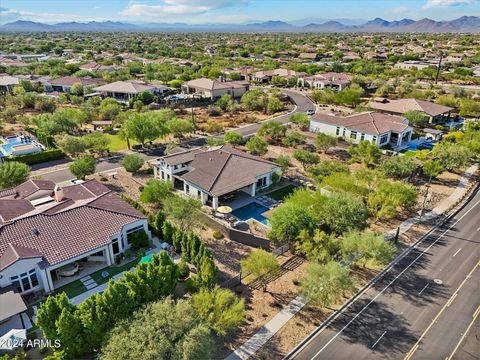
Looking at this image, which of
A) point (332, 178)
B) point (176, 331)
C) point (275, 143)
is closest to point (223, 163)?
point (332, 178)

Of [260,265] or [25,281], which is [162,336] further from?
[25,281]

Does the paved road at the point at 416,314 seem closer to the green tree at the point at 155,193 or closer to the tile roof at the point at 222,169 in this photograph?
the tile roof at the point at 222,169

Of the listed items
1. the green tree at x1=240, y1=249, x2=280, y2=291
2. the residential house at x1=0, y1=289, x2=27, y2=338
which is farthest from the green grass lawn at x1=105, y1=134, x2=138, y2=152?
the green tree at x1=240, y1=249, x2=280, y2=291

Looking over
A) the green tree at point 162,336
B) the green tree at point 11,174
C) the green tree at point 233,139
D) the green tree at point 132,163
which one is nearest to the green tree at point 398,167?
the green tree at point 233,139

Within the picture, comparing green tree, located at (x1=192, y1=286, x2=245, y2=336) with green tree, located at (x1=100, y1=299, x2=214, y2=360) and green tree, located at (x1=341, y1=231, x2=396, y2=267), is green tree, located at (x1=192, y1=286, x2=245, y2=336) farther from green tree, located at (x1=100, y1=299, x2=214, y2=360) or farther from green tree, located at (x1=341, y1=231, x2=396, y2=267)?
green tree, located at (x1=341, y1=231, x2=396, y2=267)

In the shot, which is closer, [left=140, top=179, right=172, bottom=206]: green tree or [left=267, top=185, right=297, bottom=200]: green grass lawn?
[left=140, top=179, right=172, bottom=206]: green tree
